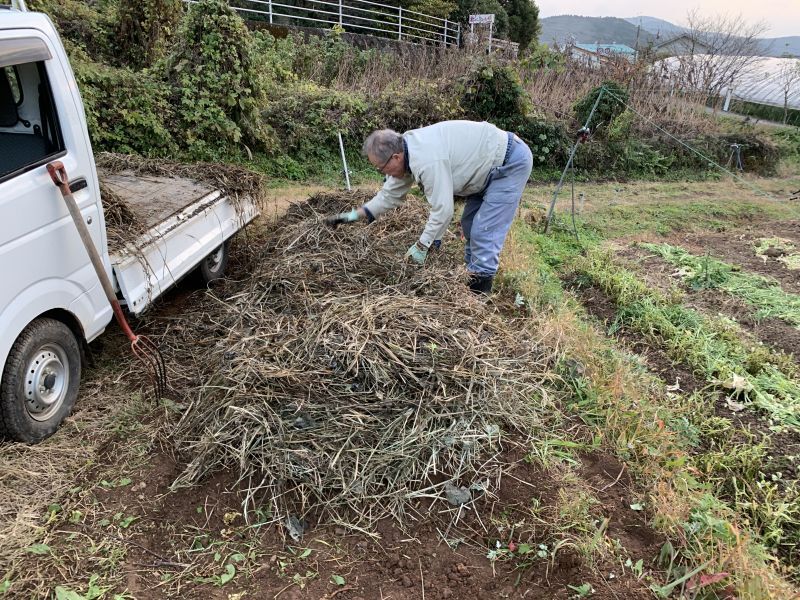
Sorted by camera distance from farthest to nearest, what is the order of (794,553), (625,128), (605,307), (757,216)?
(625,128), (757,216), (605,307), (794,553)

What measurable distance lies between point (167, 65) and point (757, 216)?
32.4 feet

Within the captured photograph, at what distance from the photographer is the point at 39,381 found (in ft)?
9.01

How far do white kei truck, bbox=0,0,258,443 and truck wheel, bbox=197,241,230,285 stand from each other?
3.38 ft

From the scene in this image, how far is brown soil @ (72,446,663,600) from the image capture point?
2127 mm

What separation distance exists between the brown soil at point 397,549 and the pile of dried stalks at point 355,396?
10cm

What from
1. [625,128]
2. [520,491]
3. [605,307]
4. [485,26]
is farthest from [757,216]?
[485,26]

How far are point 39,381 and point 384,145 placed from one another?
2383 mm

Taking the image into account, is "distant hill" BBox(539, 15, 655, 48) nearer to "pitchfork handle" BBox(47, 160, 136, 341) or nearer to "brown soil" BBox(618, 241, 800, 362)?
"brown soil" BBox(618, 241, 800, 362)

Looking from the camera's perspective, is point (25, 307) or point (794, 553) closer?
point (25, 307)

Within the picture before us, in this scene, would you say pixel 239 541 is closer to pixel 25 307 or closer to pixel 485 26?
pixel 25 307

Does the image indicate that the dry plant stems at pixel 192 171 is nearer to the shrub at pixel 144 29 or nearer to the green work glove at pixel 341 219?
the green work glove at pixel 341 219

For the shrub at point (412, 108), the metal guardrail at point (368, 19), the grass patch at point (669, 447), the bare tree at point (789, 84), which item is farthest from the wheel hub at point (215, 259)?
the bare tree at point (789, 84)

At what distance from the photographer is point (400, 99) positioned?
10289 mm

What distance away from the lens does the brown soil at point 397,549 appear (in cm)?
213
